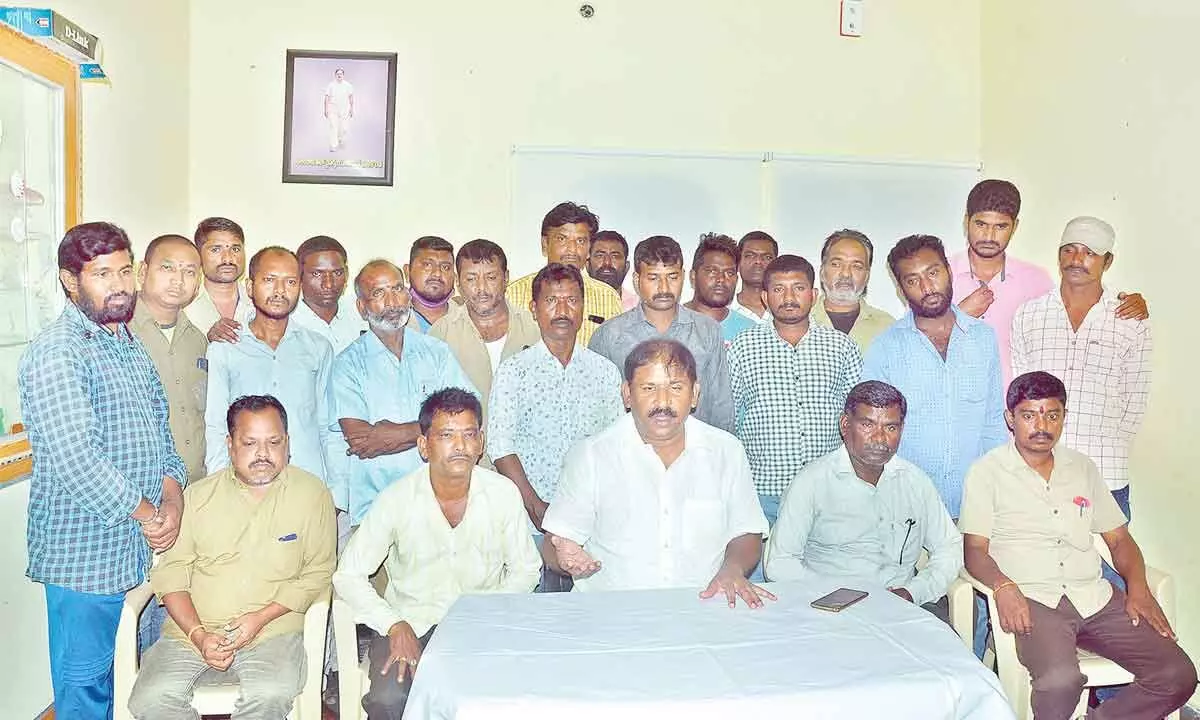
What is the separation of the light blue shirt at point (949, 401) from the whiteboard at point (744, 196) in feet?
6.73

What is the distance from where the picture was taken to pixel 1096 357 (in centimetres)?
367

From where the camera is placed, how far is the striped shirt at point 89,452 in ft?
8.52

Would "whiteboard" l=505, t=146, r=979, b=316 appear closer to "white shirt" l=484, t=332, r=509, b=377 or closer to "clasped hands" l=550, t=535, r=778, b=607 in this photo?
"white shirt" l=484, t=332, r=509, b=377

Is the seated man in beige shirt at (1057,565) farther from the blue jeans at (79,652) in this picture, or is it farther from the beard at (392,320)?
the blue jeans at (79,652)

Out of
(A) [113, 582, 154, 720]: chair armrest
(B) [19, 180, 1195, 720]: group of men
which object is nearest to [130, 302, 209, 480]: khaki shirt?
(B) [19, 180, 1195, 720]: group of men

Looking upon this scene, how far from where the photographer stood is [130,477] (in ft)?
9.21

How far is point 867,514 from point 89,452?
94.0 inches

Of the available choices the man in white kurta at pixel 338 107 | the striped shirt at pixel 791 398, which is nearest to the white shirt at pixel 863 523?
the striped shirt at pixel 791 398

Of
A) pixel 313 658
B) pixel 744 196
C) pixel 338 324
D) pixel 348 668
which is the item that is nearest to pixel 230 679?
pixel 313 658

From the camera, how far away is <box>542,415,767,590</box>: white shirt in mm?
2752

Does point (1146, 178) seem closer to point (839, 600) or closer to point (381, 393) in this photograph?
point (839, 600)

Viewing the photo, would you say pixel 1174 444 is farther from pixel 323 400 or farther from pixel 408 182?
pixel 408 182

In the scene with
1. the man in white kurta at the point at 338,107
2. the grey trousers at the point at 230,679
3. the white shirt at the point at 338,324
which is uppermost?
the man in white kurta at the point at 338,107

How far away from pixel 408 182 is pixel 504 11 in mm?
1128
